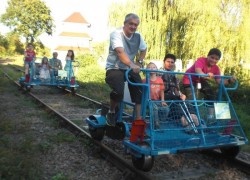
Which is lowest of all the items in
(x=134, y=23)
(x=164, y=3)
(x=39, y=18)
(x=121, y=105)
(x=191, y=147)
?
(x=191, y=147)

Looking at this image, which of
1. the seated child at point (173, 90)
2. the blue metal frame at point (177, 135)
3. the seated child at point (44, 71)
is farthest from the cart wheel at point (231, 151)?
the seated child at point (44, 71)

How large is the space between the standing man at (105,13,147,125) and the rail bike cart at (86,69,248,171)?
367mm

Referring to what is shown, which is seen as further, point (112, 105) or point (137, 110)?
point (112, 105)

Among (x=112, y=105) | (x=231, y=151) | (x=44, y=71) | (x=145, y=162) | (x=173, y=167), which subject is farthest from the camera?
(x=44, y=71)

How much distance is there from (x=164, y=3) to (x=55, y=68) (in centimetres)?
993

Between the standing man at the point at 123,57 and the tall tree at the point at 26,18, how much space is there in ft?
247

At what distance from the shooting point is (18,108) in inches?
347

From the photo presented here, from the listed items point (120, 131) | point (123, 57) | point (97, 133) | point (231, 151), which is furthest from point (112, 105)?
point (231, 151)

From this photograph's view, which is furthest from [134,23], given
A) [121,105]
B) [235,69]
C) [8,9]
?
[8,9]

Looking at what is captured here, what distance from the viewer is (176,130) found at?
14.5ft

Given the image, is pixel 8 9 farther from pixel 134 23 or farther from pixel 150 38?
pixel 134 23

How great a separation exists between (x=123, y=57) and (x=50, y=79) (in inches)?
326

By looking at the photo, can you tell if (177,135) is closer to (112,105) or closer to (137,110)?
(137,110)

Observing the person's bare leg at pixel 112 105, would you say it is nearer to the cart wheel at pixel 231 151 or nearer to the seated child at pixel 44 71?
the cart wheel at pixel 231 151
